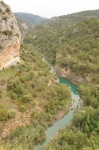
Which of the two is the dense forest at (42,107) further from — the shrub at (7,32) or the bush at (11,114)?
the shrub at (7,32)

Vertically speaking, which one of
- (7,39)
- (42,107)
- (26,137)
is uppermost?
(7,39)

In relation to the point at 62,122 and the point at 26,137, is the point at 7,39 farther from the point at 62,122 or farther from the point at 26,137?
the point at 26,137

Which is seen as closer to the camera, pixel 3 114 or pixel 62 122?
pixel 3 114

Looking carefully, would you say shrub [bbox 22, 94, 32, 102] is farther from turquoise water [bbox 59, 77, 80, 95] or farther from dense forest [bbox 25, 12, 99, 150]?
turquoise water [bbox 59, 77, 80, 95]

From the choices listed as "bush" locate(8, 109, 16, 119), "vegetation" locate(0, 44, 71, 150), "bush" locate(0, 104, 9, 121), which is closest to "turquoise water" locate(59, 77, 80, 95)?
"vegetation" locate(0, 44, 71, 150)

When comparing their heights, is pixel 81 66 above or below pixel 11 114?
below

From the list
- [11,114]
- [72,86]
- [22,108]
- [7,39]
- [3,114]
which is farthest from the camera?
[72,86]

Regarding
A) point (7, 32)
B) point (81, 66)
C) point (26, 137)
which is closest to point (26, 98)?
point (26, 137)

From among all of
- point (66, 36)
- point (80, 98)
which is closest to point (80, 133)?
point (80, 98)

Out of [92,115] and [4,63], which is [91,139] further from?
[4,63]
